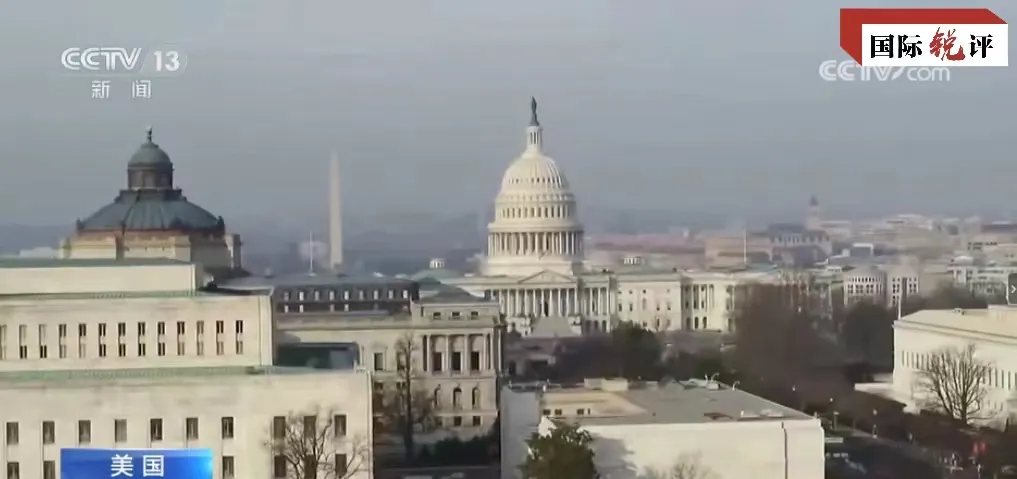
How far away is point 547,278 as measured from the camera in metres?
38.2

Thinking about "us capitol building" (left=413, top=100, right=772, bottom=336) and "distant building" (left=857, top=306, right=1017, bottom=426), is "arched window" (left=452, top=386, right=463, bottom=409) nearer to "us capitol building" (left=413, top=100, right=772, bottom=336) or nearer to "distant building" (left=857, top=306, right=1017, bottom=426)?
"distant building" (left=857, top=306, right=1017, bottom=426)

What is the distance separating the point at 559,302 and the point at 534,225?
7.77 feet

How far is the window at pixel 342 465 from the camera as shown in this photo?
14.3 m

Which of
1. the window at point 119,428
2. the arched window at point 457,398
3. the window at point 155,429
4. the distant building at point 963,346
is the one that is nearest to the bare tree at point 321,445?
the window at point 155,429

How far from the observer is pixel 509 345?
29.7 m

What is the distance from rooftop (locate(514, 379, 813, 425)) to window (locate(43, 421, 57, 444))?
429 cm

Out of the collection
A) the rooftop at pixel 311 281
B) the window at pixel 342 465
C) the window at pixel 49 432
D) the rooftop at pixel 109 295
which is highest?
the rooftop at pixel 109 295

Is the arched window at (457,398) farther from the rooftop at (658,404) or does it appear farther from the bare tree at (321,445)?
the bare tree at (321,445)

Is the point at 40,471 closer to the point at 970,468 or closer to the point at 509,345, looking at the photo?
the point at 970,468

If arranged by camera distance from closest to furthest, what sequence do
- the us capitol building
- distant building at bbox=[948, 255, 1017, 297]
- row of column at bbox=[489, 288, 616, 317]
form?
distant building at bbox=[948, 255, 1017, 297] → the us capitol building → row of column at bbox=[489, 288, 616, 317]

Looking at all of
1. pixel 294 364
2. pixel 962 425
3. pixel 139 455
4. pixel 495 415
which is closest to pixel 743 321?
pixel 495 415

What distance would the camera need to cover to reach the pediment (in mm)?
37969
